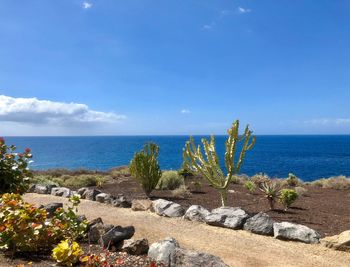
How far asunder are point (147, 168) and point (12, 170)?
7815mm

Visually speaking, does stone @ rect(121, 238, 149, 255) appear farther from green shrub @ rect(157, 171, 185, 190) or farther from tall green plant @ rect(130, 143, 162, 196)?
green shrub @ rect(157, 171, 185, 190)

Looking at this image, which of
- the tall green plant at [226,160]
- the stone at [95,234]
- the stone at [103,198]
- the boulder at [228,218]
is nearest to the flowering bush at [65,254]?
the stone at [95,234]

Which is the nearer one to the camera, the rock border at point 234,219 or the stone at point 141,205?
the rock border at point 234,219

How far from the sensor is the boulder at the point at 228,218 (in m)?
9.12

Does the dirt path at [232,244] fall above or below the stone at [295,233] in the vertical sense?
below

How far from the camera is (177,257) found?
19.1ft

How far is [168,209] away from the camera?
1051 cm

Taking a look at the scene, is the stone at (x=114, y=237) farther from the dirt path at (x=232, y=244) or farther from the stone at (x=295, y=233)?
the stone at (x=295, y=233)

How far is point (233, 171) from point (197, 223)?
2.94 metres

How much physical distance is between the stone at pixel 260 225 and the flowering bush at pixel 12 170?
5.54 m

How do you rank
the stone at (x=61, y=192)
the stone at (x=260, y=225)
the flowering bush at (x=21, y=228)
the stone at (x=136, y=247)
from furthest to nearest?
the stone at (x=61, y=192), the stone at (x=260, y=225), the stone at (x=136, y=247), the flowering bush at (x=21, y=228)

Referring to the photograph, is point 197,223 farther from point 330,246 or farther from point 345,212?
point 345,212

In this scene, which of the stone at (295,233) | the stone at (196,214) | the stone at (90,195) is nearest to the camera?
the stone at (295,233)

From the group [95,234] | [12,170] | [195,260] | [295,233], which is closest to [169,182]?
[295,233]
